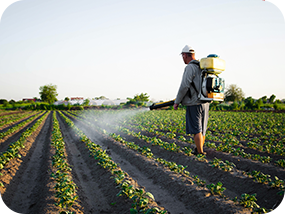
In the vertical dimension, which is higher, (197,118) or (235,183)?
(197,118)

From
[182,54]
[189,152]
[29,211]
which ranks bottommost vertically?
[29,211]

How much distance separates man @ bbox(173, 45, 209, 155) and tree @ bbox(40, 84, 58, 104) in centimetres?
8308

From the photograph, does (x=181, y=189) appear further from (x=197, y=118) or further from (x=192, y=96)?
(x=192, y=96)

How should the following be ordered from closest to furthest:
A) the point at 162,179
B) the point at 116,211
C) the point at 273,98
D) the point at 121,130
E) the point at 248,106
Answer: the point at 116,211 < the point at 162,179 < the point at 121,130 < the point at 248,106 < the point at 273,98

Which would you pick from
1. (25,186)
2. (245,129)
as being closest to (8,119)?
(25,186)

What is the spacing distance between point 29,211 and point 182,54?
15.5 feet

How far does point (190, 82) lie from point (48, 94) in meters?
84.4

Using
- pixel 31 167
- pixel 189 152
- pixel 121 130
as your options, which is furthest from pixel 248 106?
pixel 31 167

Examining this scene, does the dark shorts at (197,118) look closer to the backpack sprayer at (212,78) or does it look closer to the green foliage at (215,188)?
Result: the backpack sprayer at (212,78)

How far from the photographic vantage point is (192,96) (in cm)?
475

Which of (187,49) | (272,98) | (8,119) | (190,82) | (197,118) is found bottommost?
(8,119)

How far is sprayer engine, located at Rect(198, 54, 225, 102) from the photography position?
160 inches

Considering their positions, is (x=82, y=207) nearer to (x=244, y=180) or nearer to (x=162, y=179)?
(x=162, y=179)

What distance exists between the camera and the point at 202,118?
4906 mm
